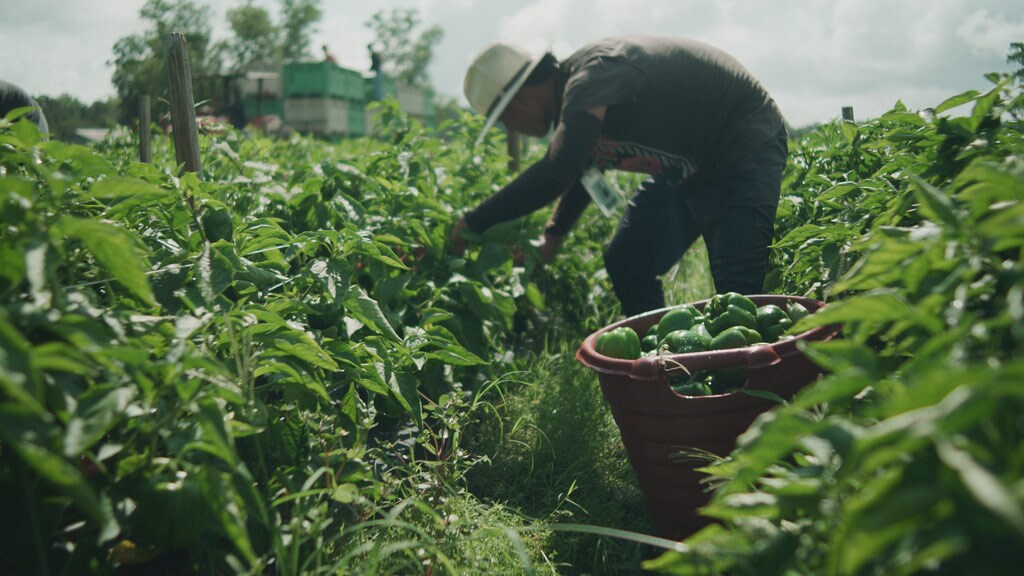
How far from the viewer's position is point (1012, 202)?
95 cm

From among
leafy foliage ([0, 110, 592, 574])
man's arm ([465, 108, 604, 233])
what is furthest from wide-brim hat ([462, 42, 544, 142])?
leafy foliage ([0, 110, 592, 574])

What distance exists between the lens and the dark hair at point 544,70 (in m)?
3.25

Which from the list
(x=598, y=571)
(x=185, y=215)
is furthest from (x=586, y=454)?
(x=185, y=215)

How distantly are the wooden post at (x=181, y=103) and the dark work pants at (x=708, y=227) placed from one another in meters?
1.96

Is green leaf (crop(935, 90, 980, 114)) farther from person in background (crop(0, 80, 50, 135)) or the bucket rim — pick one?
person in background (crop(0, 80, 50, 135))

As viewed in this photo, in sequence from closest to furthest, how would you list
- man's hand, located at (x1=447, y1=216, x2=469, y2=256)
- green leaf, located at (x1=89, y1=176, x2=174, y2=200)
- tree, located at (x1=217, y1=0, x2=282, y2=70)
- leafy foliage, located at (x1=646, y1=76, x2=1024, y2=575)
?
leafy foliage, located at (x1=646, y1=76, x2=1024, y2=575) < green leaf, located at (x1=89, y1=176, x2=174, y2=200) < man's hand, located at (x1=447, y1=216, x2=469, y2=256) < tree, located at (x1=217, y1=0, x2=282, y2=70)

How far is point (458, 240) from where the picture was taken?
312 cm

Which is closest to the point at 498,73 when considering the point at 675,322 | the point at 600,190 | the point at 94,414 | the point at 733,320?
the point at 600,190

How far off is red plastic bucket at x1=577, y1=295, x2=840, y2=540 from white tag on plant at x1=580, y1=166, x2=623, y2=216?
1.40m

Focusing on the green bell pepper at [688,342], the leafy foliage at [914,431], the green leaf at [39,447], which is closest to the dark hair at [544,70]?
the green bell pepper at [688,342]

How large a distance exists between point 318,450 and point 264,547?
0.82 ft

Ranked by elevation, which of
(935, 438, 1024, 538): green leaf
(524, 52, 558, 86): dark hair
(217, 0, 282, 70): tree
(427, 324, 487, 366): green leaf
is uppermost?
(217, 0, 282, 70): tree

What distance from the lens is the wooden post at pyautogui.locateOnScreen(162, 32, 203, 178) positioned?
7.55 feet

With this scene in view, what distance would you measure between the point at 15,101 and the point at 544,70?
3.16 m
